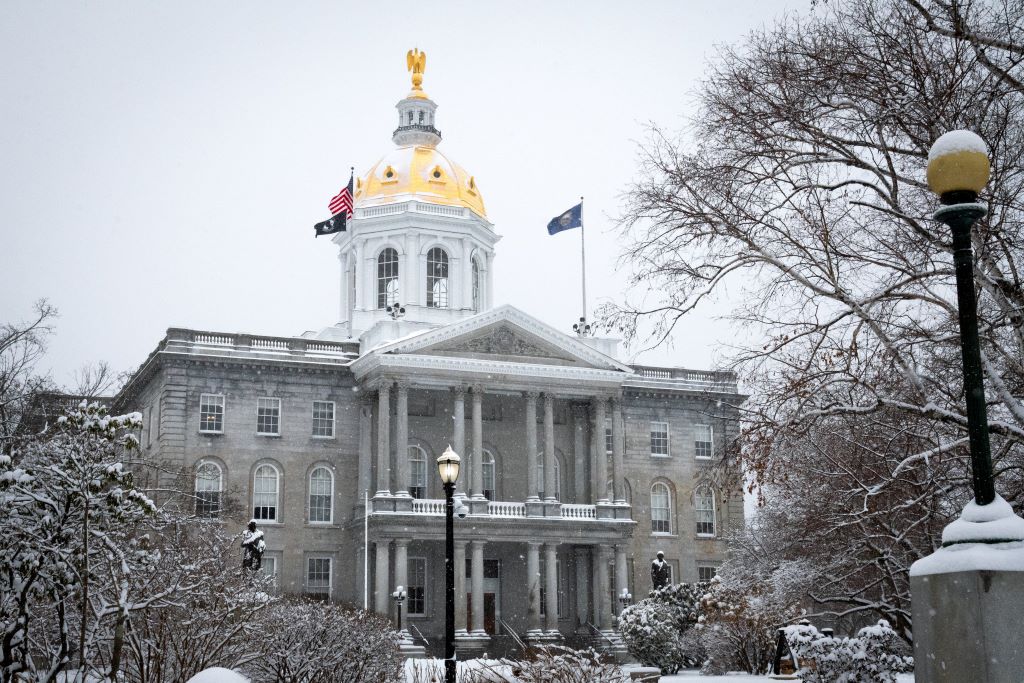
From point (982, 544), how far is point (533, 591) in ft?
150

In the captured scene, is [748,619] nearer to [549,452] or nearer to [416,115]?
[549,452]

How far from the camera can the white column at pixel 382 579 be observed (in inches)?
1966

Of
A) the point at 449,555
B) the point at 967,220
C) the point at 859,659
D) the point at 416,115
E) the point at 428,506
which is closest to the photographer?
the point at 967,220

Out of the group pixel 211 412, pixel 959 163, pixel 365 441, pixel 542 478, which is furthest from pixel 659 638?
pixel 959 163

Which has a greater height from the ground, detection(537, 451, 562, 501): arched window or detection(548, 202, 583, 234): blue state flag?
detection(548, 202, 583, 234): blue state flag

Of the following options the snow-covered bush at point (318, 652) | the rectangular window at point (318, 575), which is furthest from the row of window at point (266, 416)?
the snow-covered bush at point (318, 652)

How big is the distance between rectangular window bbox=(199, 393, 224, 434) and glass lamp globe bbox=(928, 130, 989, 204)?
4800 centimetres

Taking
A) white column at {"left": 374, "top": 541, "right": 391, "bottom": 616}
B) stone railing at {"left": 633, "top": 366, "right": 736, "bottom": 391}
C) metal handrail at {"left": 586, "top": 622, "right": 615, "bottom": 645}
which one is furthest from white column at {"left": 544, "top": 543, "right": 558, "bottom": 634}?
stone railing at {"left": 633, "top": 366, "right": 736, "bottom": 391}

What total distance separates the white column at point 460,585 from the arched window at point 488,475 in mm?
4612

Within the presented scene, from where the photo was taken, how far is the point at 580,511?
182 ft

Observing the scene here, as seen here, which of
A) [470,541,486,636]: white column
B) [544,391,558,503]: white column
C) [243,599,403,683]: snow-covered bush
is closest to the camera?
[243,599,403,683]: snow-covered bush

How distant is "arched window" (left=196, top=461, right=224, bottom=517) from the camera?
5241cm

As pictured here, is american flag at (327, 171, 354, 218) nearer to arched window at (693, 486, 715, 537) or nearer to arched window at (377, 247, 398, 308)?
arched window at (377, 247, 398, 308)

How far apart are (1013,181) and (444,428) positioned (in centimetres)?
4127
